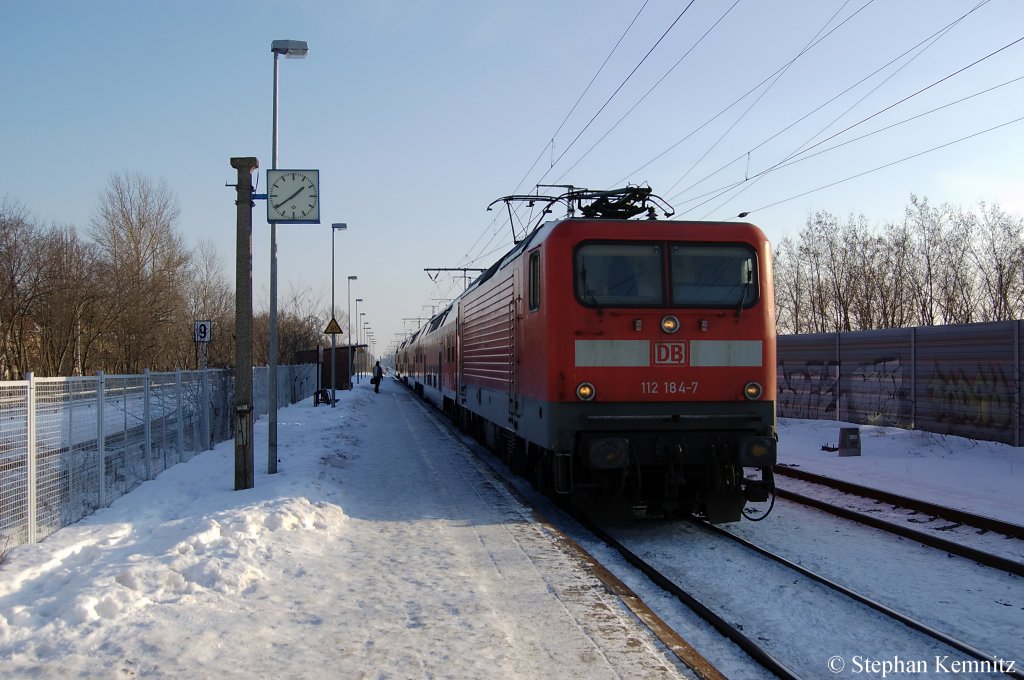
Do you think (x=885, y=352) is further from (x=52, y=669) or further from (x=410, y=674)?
(x=52, y=669)

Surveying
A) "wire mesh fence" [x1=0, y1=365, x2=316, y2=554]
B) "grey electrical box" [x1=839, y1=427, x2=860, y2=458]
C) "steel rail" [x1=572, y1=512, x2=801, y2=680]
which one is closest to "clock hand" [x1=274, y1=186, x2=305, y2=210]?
"wire mesh fence" [x1=0, y1=365, x2=316, y2=554]

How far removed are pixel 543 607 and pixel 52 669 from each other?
2934 millimetres

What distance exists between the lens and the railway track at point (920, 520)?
641cm

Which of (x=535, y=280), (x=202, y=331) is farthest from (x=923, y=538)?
(x=202, y=331)

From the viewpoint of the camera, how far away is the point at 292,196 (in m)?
10.8

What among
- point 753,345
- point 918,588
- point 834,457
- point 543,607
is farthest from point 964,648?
point 834,457

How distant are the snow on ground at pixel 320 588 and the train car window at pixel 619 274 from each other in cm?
251

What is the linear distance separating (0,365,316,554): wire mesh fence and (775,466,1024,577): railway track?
8207 millimetres

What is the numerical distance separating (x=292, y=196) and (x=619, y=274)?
18.3 feet

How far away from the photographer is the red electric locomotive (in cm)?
734

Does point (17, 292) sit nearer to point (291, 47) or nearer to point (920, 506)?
point (291, 47)

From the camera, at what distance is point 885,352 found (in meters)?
15.5

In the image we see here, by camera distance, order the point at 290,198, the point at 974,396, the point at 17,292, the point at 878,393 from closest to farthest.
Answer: the point at 290,198 → the point at 974,396 → the point at 878,393 → the point at 17,292

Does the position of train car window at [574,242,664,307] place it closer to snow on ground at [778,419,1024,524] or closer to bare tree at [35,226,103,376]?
snow on ground at [778,419,1024,524]
